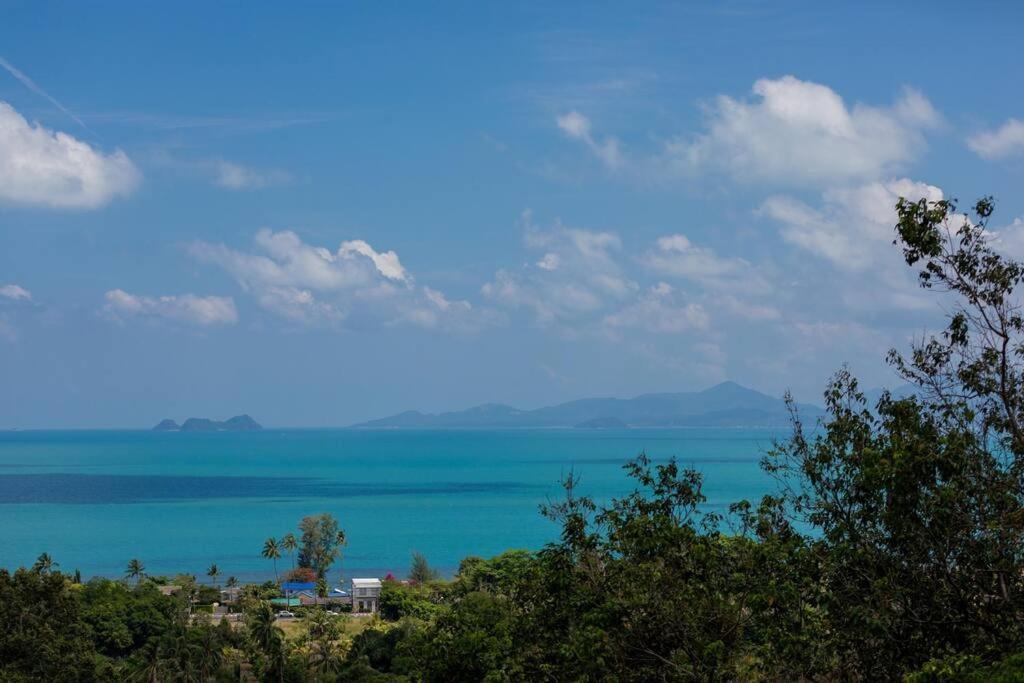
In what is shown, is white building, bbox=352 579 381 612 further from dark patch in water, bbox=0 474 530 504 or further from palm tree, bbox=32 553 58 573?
dark patch in water, bbox=0 474 530 504

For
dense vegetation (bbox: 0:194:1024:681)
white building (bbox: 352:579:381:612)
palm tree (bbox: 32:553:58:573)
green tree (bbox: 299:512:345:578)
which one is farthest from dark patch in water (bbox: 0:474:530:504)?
dense vegetation (bbox: 0:194:1024:681)

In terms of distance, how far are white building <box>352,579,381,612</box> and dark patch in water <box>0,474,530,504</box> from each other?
252ft

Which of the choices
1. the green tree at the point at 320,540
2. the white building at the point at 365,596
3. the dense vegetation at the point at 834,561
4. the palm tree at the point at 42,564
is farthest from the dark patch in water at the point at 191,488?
the dense vegetation at the point at 834,561

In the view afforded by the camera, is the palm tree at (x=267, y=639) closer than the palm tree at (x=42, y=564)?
No

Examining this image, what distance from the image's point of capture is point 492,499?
136375 mm

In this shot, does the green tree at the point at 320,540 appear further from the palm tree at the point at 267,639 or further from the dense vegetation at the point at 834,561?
the dense vegetation at the point at 834,561

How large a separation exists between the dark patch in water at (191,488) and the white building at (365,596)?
76894 millimetres

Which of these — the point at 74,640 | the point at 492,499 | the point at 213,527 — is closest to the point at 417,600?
the point at 74,640

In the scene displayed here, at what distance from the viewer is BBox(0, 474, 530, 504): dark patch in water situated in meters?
144

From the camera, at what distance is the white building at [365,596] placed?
62219 mm

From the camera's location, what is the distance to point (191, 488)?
158 metres

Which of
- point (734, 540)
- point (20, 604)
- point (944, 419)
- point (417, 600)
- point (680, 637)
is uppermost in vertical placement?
point (944, 419)

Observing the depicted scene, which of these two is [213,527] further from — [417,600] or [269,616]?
[269,616]

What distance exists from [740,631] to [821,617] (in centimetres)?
131
